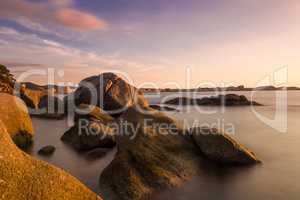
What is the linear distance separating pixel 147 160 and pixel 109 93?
66.4 ft

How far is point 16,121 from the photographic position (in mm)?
12375

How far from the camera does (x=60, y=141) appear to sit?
14.2m

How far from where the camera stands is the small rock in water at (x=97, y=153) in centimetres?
1111

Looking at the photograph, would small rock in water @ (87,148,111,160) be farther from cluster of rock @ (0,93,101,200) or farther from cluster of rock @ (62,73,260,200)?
cluster of rock @ (0,93,101,200)

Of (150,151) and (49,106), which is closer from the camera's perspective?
(150,151)

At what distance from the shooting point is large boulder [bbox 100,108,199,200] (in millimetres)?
7238

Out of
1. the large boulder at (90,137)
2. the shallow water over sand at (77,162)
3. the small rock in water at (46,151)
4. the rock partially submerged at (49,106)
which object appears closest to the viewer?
the shallow water over sand at (77,162)

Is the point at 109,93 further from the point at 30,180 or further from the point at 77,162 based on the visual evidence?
the point at 30,180

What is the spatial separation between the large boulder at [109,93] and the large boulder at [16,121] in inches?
522

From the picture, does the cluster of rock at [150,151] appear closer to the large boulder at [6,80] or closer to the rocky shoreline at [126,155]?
the rocky shoreline at [126,155]

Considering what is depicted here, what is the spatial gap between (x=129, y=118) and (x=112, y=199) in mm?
4383

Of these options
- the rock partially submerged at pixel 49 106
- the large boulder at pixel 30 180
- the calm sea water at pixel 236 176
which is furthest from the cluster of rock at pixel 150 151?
the rock partially submerged at pixel 49 106

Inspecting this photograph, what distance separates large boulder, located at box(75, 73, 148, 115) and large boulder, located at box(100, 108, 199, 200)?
51.3 ft

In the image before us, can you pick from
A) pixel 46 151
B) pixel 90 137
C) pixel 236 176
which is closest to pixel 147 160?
pixel 236 176
